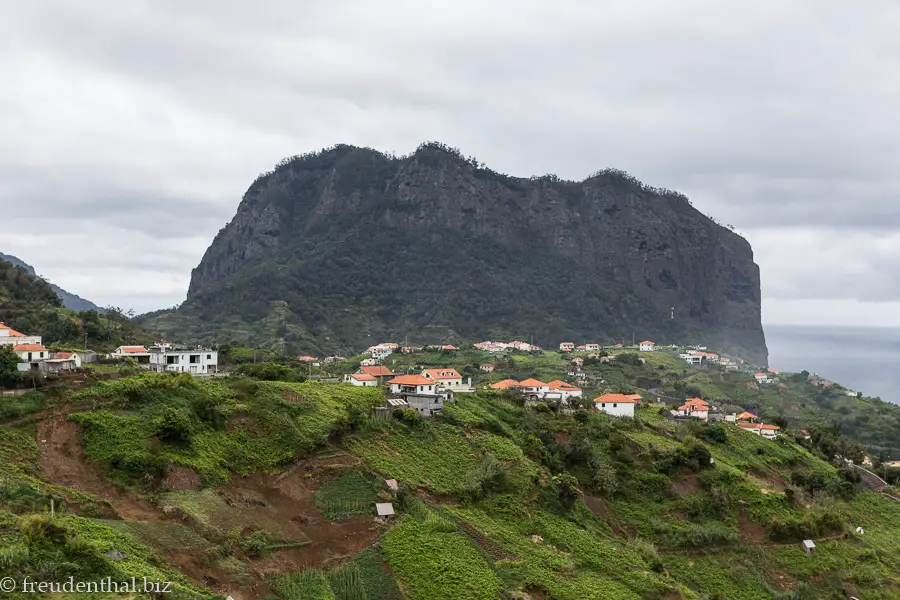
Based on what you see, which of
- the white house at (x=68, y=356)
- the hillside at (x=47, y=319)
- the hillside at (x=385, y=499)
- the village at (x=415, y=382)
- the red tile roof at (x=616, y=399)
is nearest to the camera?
the hillside at (x=385, y=499)

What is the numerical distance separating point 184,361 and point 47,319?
22.4 meters

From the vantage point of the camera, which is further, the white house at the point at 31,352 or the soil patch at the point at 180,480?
the white house at the point at 31,352

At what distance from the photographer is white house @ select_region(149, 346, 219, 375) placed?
45531mm

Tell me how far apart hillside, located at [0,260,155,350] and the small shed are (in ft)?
119

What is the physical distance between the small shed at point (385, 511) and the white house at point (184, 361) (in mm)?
22022

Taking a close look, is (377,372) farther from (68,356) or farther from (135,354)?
(68,356)

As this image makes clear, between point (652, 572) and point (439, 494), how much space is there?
1079cm

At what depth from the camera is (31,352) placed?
3684 cm

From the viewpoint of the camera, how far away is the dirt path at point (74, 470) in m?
23.8

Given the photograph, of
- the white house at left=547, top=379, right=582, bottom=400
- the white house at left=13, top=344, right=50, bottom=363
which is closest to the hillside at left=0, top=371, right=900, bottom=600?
the white house at left=13, top=344, right=50, bottom=363

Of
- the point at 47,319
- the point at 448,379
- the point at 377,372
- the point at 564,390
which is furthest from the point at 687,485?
the point at 47,319

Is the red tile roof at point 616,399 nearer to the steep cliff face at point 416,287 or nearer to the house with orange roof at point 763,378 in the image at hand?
the house with orange roof at point 763,378

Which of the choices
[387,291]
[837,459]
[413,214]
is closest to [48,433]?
[837,459]

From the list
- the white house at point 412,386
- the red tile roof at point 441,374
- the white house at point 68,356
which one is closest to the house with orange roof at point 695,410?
the red tile roof at point 441,374
